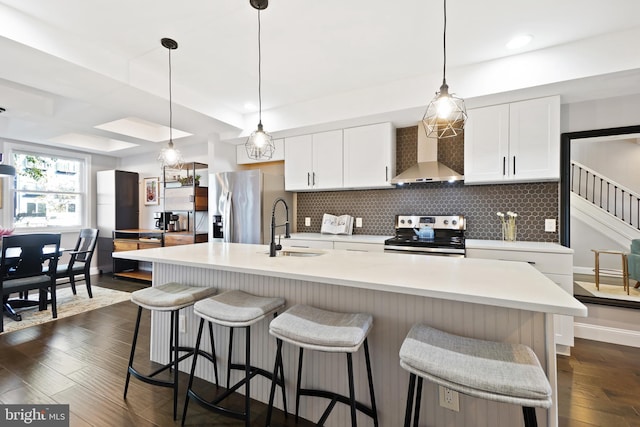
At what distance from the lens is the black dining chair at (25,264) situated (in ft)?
9.57

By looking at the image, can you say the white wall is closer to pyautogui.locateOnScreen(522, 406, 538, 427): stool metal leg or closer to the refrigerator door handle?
pyautogui.locateOnScreen(522, 406, 538, 427): stool metal leg

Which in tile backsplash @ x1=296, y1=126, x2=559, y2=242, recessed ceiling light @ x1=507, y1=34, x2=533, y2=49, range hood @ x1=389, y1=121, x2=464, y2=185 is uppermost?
recessed ceiling light @ x1=507, y1=34, x2=533, y2=49

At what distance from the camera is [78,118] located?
12.3 feet

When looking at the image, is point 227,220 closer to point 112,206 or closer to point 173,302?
point 173,302

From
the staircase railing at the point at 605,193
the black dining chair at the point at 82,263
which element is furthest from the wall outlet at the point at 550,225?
the black dining chair at the point at 82,263

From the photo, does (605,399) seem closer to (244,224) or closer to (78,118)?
(244,224)

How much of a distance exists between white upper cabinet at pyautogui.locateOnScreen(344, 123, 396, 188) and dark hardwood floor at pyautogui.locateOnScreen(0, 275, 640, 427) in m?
2.36

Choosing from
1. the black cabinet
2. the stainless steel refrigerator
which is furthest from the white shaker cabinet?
the black cabinet

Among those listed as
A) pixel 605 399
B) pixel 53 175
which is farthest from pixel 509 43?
pixel 53 175

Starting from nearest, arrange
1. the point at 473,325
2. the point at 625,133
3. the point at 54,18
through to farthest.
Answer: the point at 473,325 → the point at 54,18 → the point at 625,133

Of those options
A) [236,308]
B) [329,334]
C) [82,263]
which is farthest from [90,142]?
[329,334]

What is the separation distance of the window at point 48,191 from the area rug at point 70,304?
1594 millimetres

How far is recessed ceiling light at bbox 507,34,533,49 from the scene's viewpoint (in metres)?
2.25

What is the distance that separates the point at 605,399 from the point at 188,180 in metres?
5.41
